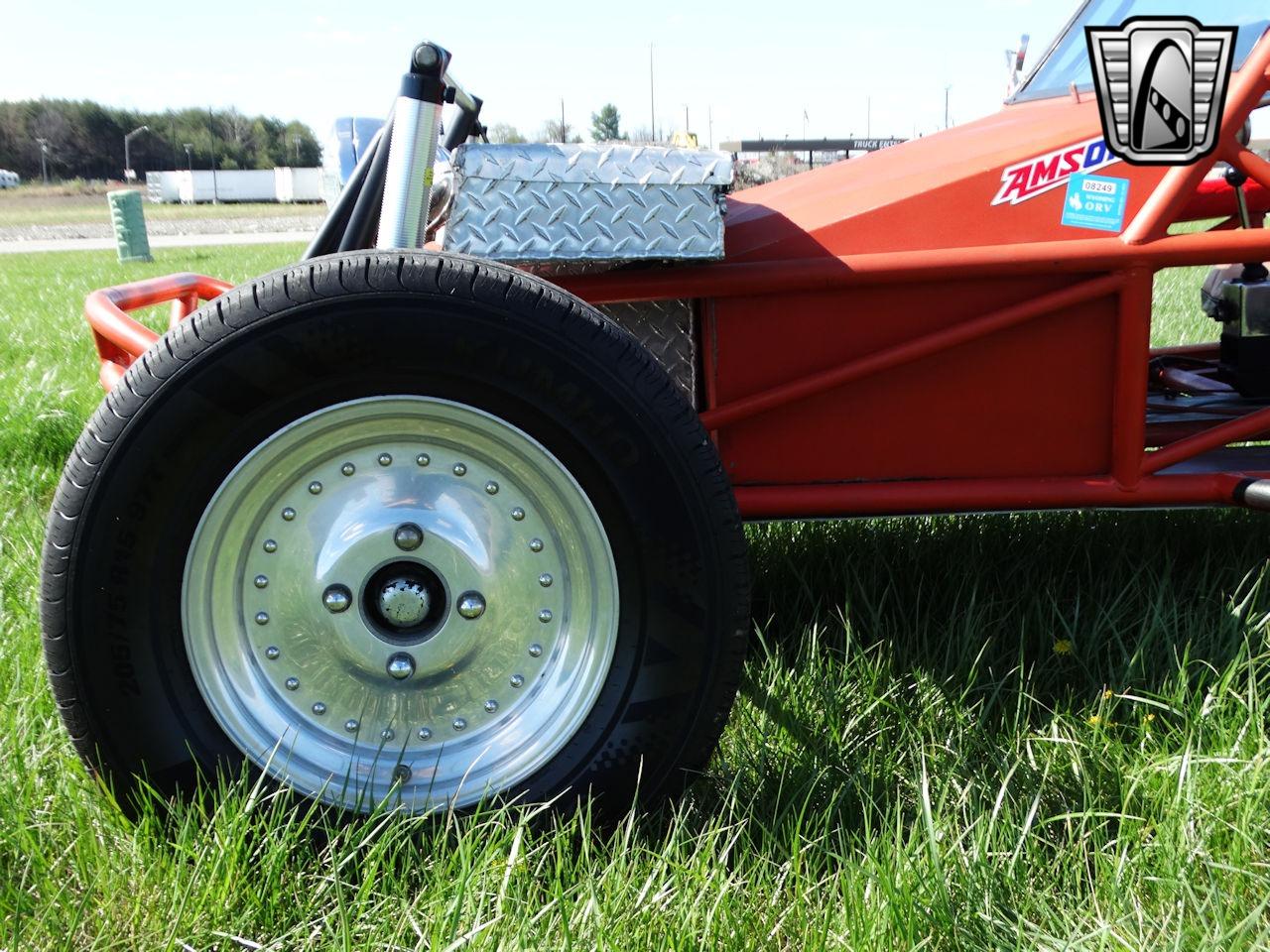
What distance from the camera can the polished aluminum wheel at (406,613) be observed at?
1.59 metres

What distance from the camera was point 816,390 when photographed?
75.5 inches

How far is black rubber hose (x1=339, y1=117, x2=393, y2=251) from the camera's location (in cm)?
205

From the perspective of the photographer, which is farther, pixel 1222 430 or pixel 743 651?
pixel 1222 430

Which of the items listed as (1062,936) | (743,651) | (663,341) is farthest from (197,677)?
(1062,936)

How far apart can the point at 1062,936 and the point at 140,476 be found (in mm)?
1332

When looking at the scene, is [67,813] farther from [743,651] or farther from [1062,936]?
[1062,936]

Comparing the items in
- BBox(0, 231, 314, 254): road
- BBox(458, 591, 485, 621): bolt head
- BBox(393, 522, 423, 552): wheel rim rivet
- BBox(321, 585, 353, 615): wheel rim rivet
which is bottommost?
BBox(458, 591, 485, 621): bolt head

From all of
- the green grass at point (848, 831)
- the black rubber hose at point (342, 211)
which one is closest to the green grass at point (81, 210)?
the black rubber hose at point (342, 211)

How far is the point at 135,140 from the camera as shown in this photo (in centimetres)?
6812

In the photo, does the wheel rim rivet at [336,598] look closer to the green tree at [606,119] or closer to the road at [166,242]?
the road at [166,242]

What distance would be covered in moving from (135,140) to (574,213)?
75.8 meters

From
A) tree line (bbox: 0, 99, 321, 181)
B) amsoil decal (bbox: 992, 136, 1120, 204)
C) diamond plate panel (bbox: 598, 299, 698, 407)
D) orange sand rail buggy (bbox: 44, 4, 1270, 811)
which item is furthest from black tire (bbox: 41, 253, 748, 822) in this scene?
tree line (bbox: 0, 99, 321, 181)

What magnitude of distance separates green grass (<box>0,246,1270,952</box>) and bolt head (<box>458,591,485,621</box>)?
29cm

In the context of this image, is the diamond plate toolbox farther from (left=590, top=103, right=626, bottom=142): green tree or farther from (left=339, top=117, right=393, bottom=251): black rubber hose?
(left=590, top=103, right=626, bottom=142): green tree
